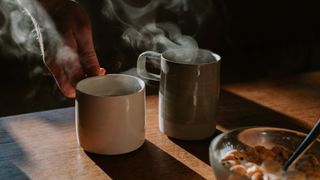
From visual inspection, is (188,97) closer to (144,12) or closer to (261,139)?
(261,139)

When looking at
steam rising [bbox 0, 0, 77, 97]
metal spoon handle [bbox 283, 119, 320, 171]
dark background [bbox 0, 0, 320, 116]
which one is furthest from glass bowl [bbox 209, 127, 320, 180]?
dark background [bbox 0, 0, 320, 116]

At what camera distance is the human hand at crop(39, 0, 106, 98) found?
0.92m

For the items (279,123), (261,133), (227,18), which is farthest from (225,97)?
(227,18)

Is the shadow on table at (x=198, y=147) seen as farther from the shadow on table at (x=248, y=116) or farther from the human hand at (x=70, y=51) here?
the human hand at (x=70, y=51)

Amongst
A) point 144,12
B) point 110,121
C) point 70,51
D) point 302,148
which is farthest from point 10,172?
point 144,12

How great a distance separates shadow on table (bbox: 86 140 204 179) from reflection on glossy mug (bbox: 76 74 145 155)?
1 cm

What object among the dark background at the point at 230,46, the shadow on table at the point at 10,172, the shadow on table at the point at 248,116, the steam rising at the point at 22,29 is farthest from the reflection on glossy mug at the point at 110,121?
the dark background at the point at 230,46

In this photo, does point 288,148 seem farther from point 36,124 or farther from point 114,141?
point 36,124

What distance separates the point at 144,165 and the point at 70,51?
329mm

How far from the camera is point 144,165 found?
749 mm

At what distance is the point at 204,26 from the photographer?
2.28 meters

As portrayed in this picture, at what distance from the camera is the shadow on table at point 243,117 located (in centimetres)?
84

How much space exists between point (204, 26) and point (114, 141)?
1.60 meters

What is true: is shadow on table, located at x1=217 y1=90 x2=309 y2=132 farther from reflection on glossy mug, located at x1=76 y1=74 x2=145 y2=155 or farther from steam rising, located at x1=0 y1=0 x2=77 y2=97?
steam rising, located at x1=0 y1=0 x2=77 y2=97
